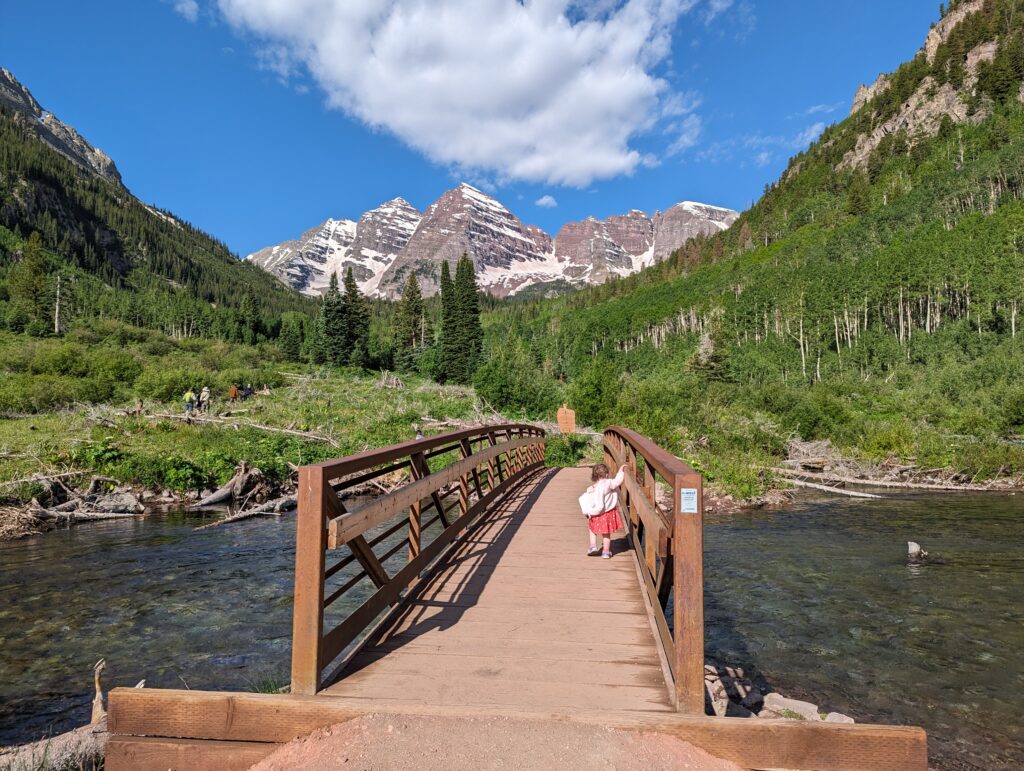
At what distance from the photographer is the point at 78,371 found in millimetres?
36094

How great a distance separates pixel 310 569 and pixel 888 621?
8893 millimetres

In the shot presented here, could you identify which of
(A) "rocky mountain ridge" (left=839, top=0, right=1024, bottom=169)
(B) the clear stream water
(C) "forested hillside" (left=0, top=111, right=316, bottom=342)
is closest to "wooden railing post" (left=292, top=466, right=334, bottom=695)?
(B) the clear stream water

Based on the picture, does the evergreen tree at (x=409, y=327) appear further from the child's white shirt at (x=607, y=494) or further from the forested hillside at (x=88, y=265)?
the child's white shirt at (x=607, y=494)

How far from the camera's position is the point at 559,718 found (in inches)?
116

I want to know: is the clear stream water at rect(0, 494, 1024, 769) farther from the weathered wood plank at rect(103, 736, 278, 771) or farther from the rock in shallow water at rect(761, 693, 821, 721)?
the weathered wood plank at rect(103, 736, 278, 771)

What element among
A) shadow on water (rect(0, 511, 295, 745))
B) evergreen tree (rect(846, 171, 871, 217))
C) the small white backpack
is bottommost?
shadow on water (rect(0, 511, 295, 745))

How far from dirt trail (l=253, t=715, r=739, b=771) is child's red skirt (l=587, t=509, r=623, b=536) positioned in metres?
4.00

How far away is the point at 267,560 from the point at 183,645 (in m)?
4.09

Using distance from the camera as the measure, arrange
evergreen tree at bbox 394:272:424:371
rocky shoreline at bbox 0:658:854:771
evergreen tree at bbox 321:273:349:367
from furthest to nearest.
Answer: evergreen tree at bbox 394:272:424:371
evergreen tree at bbox 321:273:349:367
rocky shoreline at bbox 0:658:854:771

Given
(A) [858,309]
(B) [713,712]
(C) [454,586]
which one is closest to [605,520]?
(C) [454,586]

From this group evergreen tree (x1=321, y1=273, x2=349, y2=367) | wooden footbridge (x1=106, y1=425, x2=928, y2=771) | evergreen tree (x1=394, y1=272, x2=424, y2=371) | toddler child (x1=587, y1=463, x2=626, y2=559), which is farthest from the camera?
evergreen tree (x1=394, y1=272, x2=424, y2=371)

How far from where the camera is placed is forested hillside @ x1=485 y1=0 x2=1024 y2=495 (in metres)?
28.2

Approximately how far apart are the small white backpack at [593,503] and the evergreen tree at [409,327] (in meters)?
73.2

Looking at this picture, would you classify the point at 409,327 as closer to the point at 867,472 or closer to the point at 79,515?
the point at 867,472
